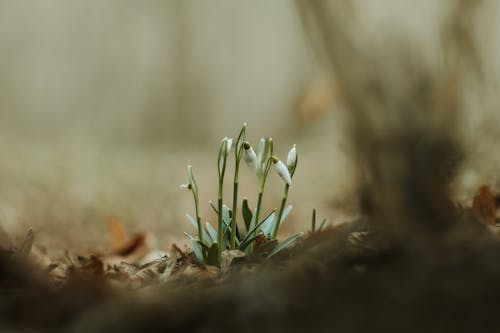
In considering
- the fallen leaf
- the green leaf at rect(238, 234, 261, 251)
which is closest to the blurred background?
the green leaf at rect(238, 234, 261, 251)

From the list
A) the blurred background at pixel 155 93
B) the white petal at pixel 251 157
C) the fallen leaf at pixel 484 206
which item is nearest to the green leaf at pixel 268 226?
the white petal at pixel 251 157

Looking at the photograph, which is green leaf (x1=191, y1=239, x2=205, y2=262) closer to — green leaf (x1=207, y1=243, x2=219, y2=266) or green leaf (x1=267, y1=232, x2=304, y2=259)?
green leaf (x1=207, y1=243, x2=219, y2=266)

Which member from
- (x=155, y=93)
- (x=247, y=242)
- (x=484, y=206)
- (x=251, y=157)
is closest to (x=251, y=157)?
(x=251, y=157)

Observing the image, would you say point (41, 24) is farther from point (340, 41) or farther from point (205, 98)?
point (340, 41)

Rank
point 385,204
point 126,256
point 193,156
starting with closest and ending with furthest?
point 385,204
point 126,256
point 193,156

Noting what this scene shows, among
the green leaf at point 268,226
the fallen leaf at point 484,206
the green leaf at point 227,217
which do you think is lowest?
the fallen leaf at point 484,206

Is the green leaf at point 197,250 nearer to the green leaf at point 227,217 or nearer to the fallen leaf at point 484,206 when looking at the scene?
the green leaf at point 227,217

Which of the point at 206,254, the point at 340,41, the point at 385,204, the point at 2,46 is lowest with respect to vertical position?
the point at 385,204

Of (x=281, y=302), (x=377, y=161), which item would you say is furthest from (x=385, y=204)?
(x=281, y=302)
